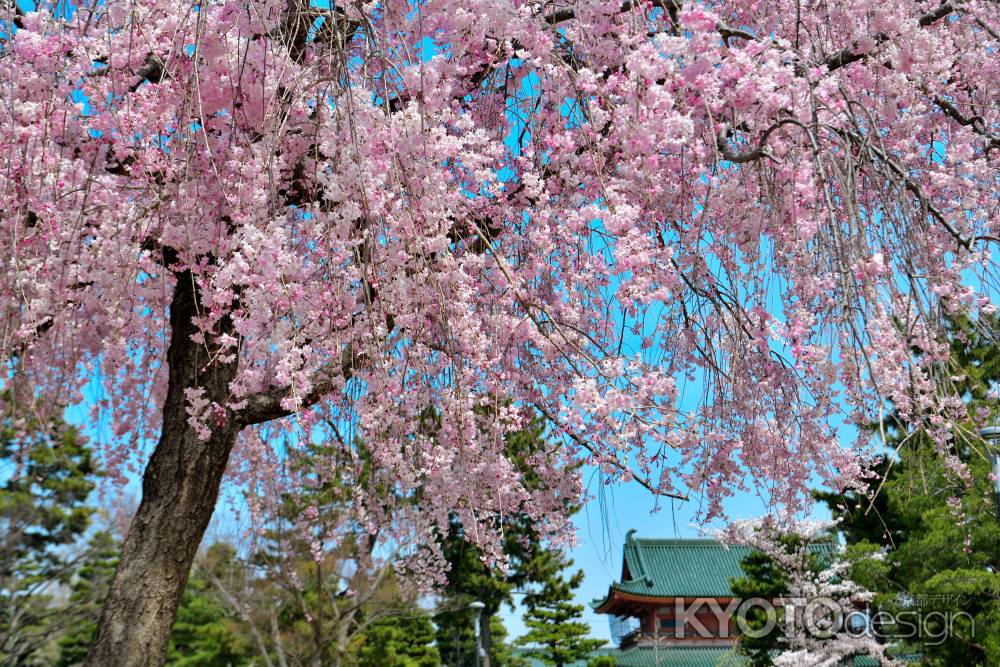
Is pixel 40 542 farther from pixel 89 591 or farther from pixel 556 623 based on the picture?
pixel 556 623

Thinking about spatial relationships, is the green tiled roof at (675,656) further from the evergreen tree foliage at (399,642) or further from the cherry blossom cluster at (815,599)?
the cherry blossom cluster at (815,599)

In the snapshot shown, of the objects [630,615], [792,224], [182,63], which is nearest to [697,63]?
[792,224]

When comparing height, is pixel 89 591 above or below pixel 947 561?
above

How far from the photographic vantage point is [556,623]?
17.5 metres

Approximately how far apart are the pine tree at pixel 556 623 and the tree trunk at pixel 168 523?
14.6m

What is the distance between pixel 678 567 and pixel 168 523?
69.9ft

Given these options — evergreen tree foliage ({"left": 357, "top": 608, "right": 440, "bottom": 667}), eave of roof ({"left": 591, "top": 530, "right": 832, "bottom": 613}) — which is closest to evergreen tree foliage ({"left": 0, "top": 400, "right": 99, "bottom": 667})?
evergreen tree foliage ({"left": 357, "top": 608, "right": 440, "bottom": 667})

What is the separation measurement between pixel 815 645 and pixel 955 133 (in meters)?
10.9

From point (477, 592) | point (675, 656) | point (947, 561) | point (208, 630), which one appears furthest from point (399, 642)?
point (947, 561)

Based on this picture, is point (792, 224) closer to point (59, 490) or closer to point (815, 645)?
point (815, 645)

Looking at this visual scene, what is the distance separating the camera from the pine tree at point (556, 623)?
17.3 m

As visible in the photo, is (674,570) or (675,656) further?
(674,570)

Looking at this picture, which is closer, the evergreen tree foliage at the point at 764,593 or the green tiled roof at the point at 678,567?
the evergreen tree foliage at the point at 764,593

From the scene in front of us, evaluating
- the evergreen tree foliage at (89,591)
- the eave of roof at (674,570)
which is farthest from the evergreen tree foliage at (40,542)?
the eave of roof at (674,570)
